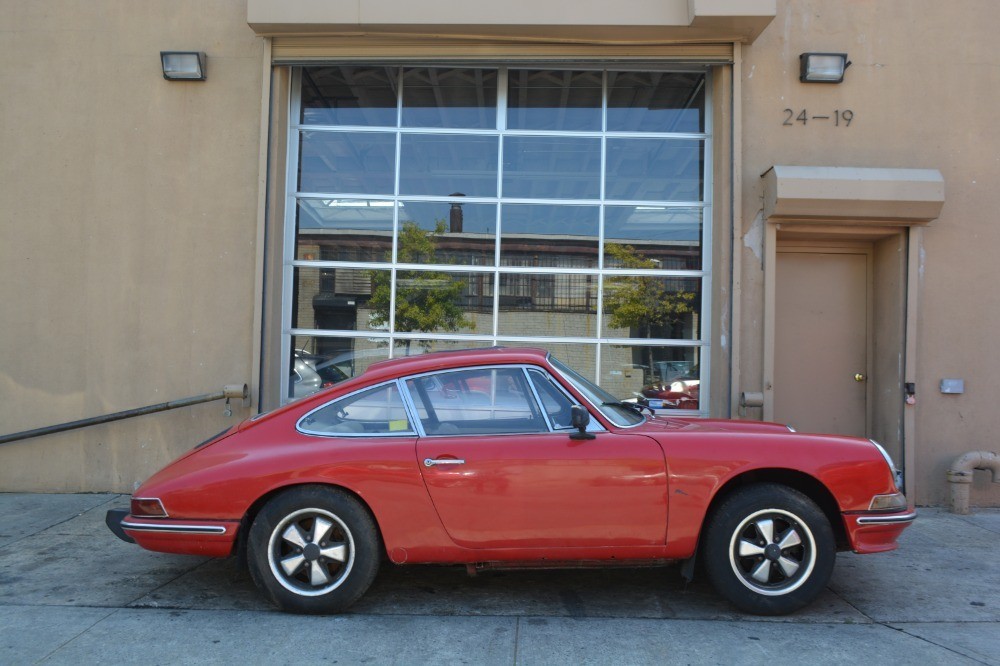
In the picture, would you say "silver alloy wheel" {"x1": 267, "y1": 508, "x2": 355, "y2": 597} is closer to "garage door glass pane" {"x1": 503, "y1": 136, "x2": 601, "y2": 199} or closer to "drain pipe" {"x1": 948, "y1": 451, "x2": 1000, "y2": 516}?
"garage door glass pane" {"x1": 503, "y1": 136, "x2": 601, "y2": 199}

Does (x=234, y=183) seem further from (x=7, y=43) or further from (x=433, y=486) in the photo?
(x=433, y=486)

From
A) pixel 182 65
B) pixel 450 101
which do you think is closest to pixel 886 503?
pixel 450 101

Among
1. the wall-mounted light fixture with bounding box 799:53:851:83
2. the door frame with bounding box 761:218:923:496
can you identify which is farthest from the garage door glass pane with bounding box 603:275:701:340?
the wall-mounted light fixture with bounding box 799:53:851:83

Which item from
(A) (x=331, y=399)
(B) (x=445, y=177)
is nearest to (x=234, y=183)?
(B) (x=445, y=177)

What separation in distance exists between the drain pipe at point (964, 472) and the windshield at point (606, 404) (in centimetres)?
373

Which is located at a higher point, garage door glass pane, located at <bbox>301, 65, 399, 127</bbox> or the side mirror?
garage door glass pane, located at <bbox>301, 65, 399, 127</bbox>

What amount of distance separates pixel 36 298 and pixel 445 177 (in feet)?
13.5

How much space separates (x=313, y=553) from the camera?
4.37 meters

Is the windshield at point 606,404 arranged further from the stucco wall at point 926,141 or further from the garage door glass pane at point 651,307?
the garage door glass pane at point 651,307

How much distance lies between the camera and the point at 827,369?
305 inches

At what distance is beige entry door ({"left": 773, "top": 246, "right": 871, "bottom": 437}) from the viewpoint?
7695 mm

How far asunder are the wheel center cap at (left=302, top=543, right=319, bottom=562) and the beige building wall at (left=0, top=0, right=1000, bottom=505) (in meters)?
3.36

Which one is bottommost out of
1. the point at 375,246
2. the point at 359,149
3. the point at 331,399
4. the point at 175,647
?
the point at 175,647

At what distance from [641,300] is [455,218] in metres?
2.08
